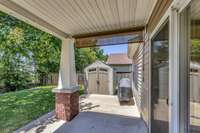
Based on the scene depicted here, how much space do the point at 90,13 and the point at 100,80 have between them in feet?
23.5

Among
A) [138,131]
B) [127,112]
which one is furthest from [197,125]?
[127,112]

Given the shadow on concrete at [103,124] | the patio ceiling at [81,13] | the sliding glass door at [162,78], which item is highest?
the patio ceiling at [81,13]

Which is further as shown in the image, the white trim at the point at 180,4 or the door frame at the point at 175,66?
the door frame at the point at 175,66

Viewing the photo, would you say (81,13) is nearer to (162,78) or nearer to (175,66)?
(162,78)

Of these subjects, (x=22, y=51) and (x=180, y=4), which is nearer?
(x=180, y=4)

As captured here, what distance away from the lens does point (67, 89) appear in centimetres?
481

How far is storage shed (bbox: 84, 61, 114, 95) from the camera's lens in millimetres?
10281

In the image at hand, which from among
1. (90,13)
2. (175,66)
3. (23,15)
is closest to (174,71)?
(175,66)

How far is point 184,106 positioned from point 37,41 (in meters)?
9.66

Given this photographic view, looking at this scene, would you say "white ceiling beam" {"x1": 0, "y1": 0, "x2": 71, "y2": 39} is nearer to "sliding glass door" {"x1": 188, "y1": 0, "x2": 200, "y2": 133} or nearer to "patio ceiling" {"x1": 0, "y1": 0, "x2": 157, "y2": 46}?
"patio ceiling" {"x1": 0, "y1": 0, "x2": 157, "y2": 46}

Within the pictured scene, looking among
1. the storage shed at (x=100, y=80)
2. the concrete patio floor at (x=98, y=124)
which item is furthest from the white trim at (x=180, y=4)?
the storage shed at (x=100, y=80)

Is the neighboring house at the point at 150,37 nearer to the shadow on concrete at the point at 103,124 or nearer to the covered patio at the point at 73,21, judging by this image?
the covered patio at the point at 73,21

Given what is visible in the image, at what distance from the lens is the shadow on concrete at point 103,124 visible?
399 centimetres

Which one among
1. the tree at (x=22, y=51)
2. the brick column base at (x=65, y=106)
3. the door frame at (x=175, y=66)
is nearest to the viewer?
the door frame at (x=175, y=66)
